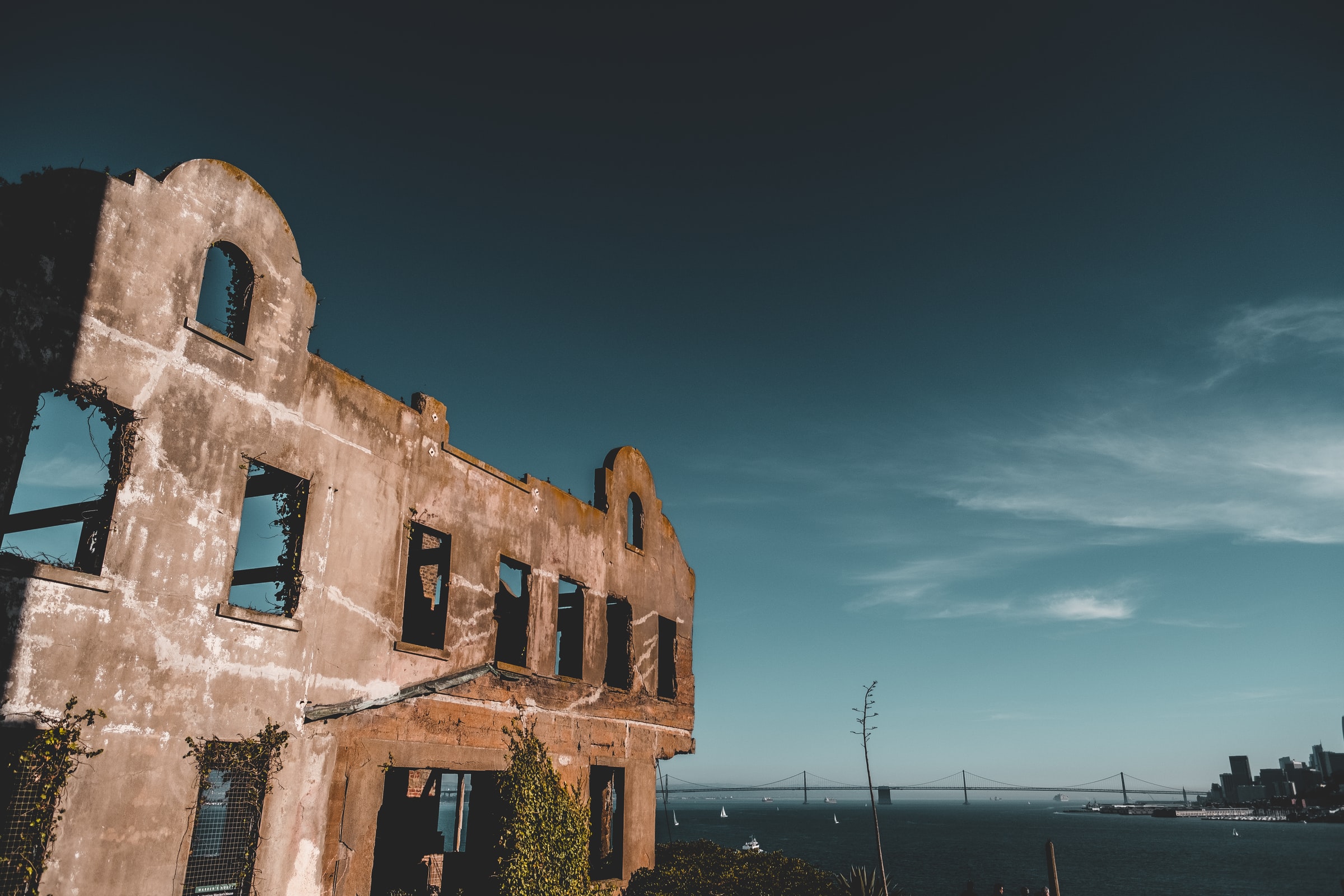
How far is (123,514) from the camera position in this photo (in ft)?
28.3

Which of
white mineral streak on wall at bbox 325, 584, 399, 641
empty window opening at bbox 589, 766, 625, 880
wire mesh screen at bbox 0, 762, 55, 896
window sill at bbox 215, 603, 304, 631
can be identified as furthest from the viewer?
empty window opening at bbox 589, 766, 625, 880

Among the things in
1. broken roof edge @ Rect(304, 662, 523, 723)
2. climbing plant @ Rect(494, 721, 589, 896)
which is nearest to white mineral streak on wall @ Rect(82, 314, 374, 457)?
broken roof edge @ Rect(304, 662, 523, 723)

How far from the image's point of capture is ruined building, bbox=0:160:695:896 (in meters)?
8.11

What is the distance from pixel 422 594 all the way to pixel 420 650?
3469mm

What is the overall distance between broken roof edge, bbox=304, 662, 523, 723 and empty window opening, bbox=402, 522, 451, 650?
1.10 meters

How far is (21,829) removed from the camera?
7371 millimetres

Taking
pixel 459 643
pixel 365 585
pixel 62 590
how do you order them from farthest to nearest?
pixel 459 643, pixel 365 585, pixel 62 590

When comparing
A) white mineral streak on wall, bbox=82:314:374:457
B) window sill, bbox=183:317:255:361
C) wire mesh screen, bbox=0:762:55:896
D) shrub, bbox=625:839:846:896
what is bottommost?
shrub, bbox=625:839:846:896

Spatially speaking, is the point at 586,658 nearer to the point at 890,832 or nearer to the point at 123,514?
the point at 123,514

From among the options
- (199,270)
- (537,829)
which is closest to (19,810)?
(199,270)

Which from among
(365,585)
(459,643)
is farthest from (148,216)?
(459,643)

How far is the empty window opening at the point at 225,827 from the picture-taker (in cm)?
902

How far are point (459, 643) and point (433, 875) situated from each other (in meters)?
7.21

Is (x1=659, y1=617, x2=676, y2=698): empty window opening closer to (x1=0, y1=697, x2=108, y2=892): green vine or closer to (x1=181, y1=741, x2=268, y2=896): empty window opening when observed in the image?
(x1=181, y1=741, x2=268, y2=896): empty window opening
